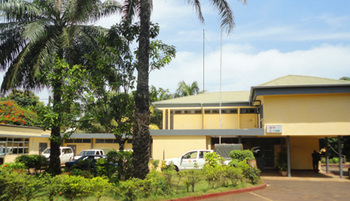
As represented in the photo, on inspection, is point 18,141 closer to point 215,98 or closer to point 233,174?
point 215,98

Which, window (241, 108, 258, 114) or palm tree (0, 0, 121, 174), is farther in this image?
window (241, 108, 258, 114)

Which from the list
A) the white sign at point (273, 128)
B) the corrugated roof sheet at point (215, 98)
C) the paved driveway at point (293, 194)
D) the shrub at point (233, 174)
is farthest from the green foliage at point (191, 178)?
the corrugated roof sheet at point (215, 98)

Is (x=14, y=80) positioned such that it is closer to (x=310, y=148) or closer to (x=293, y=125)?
(x=293, y=125)

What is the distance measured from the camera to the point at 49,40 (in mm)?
16906

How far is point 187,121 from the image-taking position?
28172mm

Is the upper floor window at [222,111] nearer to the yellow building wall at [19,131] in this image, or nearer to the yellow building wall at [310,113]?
the yellow building wall at [310,113]

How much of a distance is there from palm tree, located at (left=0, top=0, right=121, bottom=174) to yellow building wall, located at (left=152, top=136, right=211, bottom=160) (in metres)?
8.13

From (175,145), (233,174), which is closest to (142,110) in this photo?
(233,174)

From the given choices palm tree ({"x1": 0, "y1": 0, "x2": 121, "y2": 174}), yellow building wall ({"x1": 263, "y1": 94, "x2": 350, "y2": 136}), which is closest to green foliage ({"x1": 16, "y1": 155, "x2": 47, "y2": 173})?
palm tree ({"x1": 0, "y1": 0, "x2": 121, "y2": 174})

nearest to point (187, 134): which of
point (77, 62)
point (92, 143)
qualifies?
point (77, 62)

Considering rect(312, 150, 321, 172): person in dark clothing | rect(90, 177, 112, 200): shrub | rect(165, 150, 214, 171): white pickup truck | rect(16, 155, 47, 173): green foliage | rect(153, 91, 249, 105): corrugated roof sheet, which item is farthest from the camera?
rect(153, 91, 249, 105): corrugated roof sheet

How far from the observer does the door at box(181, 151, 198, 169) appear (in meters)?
19.0

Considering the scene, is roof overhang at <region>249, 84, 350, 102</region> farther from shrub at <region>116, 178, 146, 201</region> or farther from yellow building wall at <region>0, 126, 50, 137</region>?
yellow building wall at <region>0, 126, 50, 137</region>

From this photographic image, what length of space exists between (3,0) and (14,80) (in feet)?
13.3
